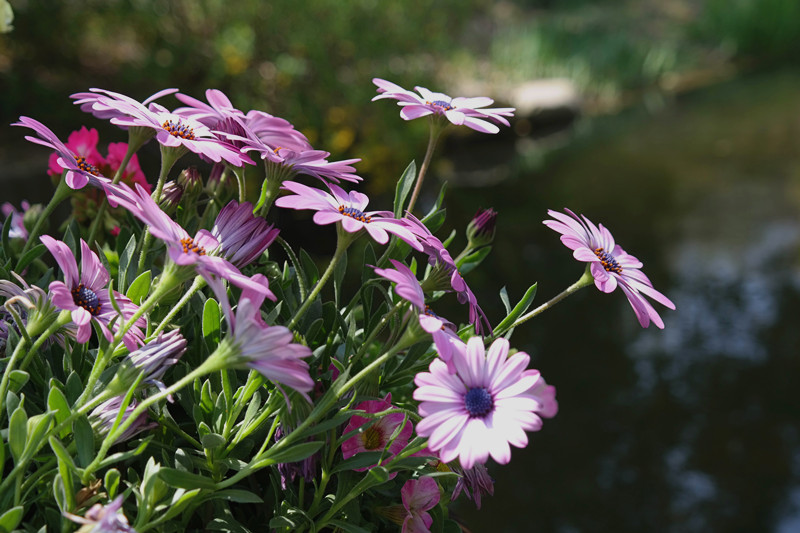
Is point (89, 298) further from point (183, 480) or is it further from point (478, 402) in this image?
point (478, 402)

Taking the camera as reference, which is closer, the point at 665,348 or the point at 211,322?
the point at 211,322

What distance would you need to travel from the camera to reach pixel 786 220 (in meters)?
4.23

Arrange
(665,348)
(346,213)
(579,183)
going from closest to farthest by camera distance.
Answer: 1. (346,213)
2. (665,348)
3. (579,183)

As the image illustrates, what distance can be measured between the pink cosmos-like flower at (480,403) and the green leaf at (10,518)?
21cm

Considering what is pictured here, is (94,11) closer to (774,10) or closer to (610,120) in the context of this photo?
(610,120)

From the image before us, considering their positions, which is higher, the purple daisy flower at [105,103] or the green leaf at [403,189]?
the green leaf at [403,189]

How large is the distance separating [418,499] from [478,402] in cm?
13

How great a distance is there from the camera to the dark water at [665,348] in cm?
221

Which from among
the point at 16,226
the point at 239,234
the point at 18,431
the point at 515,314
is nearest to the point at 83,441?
the point at 18,431

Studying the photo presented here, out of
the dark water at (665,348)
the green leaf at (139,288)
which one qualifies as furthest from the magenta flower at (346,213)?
the dark water at (665,348)

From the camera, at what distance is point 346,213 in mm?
520

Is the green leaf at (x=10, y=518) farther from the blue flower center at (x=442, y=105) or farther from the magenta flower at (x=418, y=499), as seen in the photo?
the blue flower center at (x=442, y=105)

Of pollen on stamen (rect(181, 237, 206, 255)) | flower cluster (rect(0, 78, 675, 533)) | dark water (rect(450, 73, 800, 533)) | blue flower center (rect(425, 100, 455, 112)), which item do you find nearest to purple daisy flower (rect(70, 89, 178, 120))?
flower cluster (rect(0, 78, 675, 533))

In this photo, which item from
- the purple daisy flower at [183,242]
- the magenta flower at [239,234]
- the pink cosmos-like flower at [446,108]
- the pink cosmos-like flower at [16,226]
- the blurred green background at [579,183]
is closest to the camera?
the purple daisy flower at [183,242]
